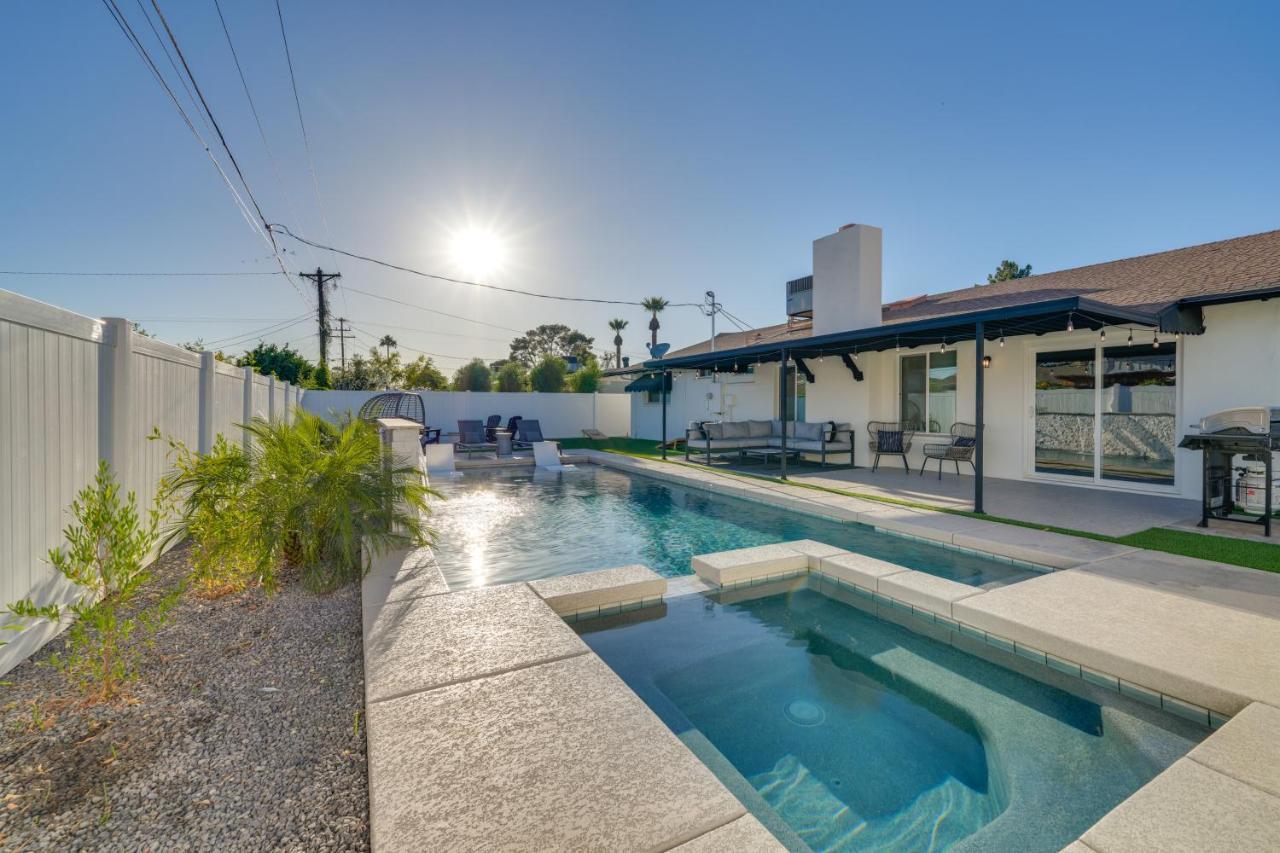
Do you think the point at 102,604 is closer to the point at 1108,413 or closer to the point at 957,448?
the point at 957,448

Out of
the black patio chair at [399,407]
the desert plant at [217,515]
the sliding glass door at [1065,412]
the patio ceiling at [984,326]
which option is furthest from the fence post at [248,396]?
the sliding glass door at [1065,412]


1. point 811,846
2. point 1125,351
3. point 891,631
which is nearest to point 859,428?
point 1125,351

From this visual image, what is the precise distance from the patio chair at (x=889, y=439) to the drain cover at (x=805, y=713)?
28.3ft

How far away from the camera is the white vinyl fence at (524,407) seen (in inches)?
753

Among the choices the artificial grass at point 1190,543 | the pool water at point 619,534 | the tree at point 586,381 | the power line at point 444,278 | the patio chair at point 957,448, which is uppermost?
the power line at point 444,278

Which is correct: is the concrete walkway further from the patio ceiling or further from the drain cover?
the drain cover

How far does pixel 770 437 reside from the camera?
13.8m

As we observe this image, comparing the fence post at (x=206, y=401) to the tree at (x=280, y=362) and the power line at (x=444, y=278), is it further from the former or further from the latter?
the tree at (x=280, y=362)

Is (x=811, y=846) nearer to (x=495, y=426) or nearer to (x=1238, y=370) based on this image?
(x=1238, y=370)

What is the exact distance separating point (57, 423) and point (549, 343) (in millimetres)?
59397

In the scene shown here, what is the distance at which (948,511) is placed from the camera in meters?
6.94

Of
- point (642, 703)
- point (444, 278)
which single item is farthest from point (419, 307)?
point (642, 703)

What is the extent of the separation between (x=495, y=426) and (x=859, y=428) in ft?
38.6

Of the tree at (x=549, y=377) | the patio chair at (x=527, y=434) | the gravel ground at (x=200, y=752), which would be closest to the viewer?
the gravel ground at (x=200, y=752)
